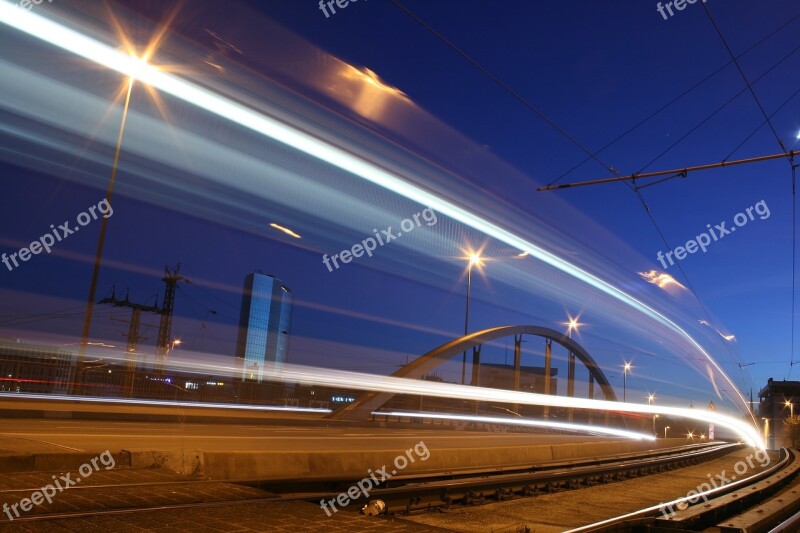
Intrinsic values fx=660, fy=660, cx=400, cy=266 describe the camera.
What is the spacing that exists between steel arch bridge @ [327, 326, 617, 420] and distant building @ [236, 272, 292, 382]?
7737 millimetres

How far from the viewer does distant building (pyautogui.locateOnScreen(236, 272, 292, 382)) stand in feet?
82.0

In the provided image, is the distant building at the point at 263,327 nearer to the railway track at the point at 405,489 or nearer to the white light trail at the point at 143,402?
the white light trail at the point at 143,402

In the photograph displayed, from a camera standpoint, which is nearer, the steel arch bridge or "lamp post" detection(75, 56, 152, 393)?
"lamp post" detection(75, 56, 152, 393)

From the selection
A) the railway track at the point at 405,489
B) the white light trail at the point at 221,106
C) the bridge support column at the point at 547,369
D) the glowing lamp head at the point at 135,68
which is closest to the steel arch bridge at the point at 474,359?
the bridge support column at the point at 547,369

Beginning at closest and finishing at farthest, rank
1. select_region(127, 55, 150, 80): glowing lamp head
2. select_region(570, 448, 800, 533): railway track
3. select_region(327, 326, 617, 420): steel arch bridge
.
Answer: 1. select_region(570, 448, 800, 533): railway track
2. select_region(127, 55, 150, 80): glowing lamp head
3. select_region(327, 326, 617, 420): steel arch bridge

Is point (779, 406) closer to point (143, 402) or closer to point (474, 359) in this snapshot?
point (474, 359)

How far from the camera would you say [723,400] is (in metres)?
44.6

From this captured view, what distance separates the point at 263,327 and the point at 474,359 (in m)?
22.8

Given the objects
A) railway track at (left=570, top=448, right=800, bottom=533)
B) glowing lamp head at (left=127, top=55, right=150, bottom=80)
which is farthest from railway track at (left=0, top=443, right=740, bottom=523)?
glowing lamp head at (left=127, top=55, right=150, bottom=80)

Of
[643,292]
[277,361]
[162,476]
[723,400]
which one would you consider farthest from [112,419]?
[723,400]

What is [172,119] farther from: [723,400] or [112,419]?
[723,400]

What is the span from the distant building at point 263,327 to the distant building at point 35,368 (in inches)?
248

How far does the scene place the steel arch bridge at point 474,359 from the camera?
113ft

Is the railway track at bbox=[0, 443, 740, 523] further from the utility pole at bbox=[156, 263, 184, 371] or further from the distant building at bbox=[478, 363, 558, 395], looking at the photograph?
the distant building at bbox=[478, 363, 558, 395]
